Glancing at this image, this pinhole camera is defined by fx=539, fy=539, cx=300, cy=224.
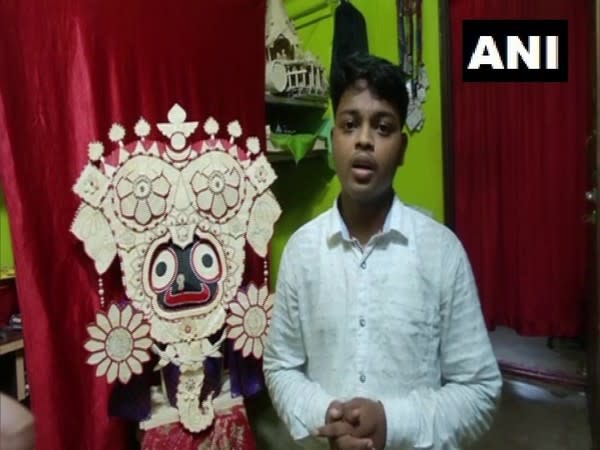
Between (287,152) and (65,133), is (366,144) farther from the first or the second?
(287,152)

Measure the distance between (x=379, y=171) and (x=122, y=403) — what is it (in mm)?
957

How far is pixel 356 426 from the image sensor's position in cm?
70

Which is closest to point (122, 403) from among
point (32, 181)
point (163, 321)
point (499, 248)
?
point (163, 321)

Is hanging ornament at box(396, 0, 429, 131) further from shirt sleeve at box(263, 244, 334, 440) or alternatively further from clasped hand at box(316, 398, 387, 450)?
clasped hand at box(316, 398, 387, 450)

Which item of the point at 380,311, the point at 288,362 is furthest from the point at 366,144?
the point at 288,362

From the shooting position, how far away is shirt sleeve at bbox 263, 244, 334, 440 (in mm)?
795

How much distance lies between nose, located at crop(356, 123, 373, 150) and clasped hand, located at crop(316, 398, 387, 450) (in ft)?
1.19

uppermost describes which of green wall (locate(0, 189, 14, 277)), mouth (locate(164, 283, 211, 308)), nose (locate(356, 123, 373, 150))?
nose (locate(356, 123, 373, 150))

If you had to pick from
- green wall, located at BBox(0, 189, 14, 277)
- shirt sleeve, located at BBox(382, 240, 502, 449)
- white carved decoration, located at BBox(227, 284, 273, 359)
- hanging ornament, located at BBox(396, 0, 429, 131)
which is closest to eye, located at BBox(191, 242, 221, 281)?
white carved decoration, located at BBox(227, 284, 273, 359)

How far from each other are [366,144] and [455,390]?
1.24ft

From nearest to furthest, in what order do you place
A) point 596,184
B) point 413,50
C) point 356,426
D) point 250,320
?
1. point 356,426
2. point 596,184
3. point 250,320
4. point 413,50

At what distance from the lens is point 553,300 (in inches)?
102

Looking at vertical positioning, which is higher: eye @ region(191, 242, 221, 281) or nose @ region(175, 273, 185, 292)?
eye @ region(191, 242, 221, 281)

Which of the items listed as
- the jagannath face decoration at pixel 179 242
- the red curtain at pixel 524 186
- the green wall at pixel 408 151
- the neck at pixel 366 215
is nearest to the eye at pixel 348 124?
the neck at pixel 366 215
